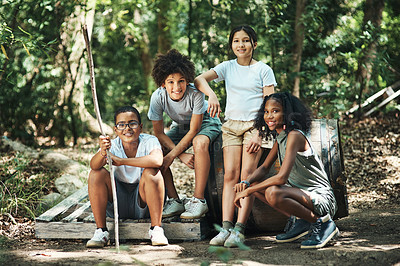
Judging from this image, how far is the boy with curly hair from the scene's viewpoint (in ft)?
11.6

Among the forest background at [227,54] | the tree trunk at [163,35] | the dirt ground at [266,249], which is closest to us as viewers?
the dirt ground at [266,249]

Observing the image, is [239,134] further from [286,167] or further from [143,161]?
[143,161]

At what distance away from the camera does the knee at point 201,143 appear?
3508mm

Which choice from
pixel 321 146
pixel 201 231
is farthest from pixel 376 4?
pixel 201 231

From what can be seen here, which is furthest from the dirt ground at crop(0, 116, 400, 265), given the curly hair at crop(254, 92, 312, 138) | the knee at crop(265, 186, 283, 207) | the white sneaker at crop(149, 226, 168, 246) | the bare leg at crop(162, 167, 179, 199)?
the curly hair at crop(254, 92, 312, 138)

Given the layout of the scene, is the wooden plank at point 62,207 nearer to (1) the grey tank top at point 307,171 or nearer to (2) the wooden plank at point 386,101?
(1) the grey tank top at point 307,171

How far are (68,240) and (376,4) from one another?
5811 mm

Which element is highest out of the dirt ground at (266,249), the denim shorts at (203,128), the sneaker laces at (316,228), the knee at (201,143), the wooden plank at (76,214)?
the denim shorts at (203,128)

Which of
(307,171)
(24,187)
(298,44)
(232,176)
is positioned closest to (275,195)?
(307,171)

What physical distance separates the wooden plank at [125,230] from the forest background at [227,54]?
2795mm

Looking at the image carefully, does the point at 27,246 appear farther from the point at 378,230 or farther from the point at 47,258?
the point at 378,230

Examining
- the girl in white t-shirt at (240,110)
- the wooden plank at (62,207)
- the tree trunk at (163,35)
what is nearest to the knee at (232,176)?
the girl in white t-shirt at (240,110)

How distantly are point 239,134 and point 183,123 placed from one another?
1.84ft

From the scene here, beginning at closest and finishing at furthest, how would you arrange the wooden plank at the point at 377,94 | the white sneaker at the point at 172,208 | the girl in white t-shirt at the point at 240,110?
the girl in white t-shirt at the point at 240,110 < the white sneaker at the point at 172,208 < the wooden plank at the point at 377,94
